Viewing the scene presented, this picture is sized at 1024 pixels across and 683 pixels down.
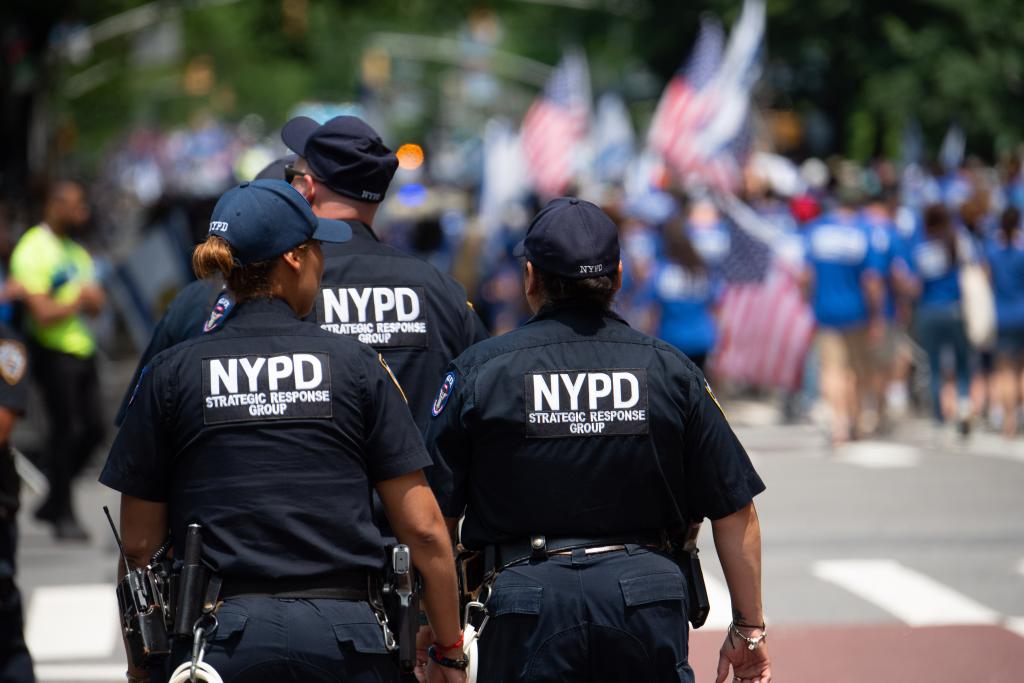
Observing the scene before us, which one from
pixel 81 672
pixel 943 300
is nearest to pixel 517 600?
pixel 81 672

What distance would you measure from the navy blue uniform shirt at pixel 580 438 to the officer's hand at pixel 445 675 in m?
0.32

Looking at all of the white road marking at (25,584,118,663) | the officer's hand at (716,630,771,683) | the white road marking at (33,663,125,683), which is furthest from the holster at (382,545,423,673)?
the white road marking at (25,584,118,663)

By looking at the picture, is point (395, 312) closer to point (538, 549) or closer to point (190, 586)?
point (538, 549)

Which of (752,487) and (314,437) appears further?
(752,487)

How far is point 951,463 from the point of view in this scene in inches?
559

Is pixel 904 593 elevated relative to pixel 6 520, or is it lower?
lower

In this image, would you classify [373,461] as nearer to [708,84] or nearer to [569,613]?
[569,613]

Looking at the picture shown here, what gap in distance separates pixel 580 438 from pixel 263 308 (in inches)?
33.7

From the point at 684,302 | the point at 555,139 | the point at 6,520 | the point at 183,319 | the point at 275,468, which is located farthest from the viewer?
the point at 555,139

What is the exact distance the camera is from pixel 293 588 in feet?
12.4

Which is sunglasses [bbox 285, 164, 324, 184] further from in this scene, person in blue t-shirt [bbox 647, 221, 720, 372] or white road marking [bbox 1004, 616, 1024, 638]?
person in blue t-shirt [bbox 647, 221, 720, 372]

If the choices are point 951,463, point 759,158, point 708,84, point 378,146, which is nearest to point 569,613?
point 378,146

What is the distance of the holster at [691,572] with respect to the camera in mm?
4336

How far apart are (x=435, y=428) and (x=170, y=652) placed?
0.90 metres
